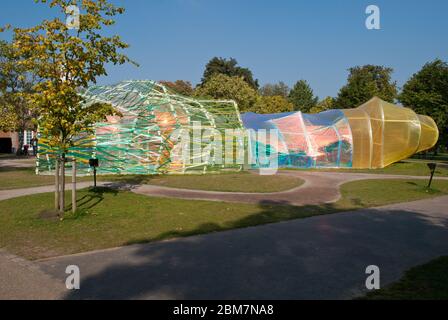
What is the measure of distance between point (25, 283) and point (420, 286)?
18.5 ft

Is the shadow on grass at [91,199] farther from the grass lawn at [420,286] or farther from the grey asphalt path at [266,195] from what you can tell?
the grass lawn at [420,286]

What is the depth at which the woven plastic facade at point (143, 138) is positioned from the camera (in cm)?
2214

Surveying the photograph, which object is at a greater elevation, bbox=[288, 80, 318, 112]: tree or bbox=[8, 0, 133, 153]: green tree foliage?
bbox=[288, 80, 318, 112]: tree

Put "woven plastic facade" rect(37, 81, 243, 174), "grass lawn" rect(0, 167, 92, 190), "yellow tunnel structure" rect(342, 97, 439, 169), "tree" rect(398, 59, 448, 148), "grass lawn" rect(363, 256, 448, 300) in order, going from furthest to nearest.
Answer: "tree" rect(398, 59, 448, 148) → "yellow tunnel structure" rect(342, 97, 439, 169) → "woven plastic facade" rect(37, 81, 243, 174) → "grass lawn" rect(0, 167, 92, 190) → "grass lawn" rect(363, 256, 448, 300)

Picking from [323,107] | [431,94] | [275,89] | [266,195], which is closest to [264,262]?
[266,195]

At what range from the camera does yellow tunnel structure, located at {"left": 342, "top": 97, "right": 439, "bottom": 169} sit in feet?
96.3

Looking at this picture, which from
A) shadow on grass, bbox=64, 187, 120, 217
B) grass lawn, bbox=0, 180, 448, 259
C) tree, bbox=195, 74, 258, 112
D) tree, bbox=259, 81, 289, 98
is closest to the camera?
grass lawn, bbox=0, 180, 448, 259

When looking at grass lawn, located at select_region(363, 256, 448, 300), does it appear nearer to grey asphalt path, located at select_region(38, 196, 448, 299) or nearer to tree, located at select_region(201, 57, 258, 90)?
grey asphalt path, located at select_region(38, 196, 448, 299)

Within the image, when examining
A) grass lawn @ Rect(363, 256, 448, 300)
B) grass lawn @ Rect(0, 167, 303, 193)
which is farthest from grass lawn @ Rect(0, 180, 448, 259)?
grass lawn @ Rect(363, 256, 448, 300)

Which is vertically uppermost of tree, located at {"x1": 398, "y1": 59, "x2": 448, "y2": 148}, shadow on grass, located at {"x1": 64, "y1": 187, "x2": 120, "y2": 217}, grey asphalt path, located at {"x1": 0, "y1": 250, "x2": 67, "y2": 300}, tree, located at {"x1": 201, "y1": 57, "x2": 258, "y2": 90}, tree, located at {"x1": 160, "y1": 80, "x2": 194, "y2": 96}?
tree, located at {"x1": 201, "y1": 57, "x2": 258, "y2": 90}

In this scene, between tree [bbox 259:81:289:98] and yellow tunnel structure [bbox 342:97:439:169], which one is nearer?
yellow tunnel structure [bbox 342:97:439:169]

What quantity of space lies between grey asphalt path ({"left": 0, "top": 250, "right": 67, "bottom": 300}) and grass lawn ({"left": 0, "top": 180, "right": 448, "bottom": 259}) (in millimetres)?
549
